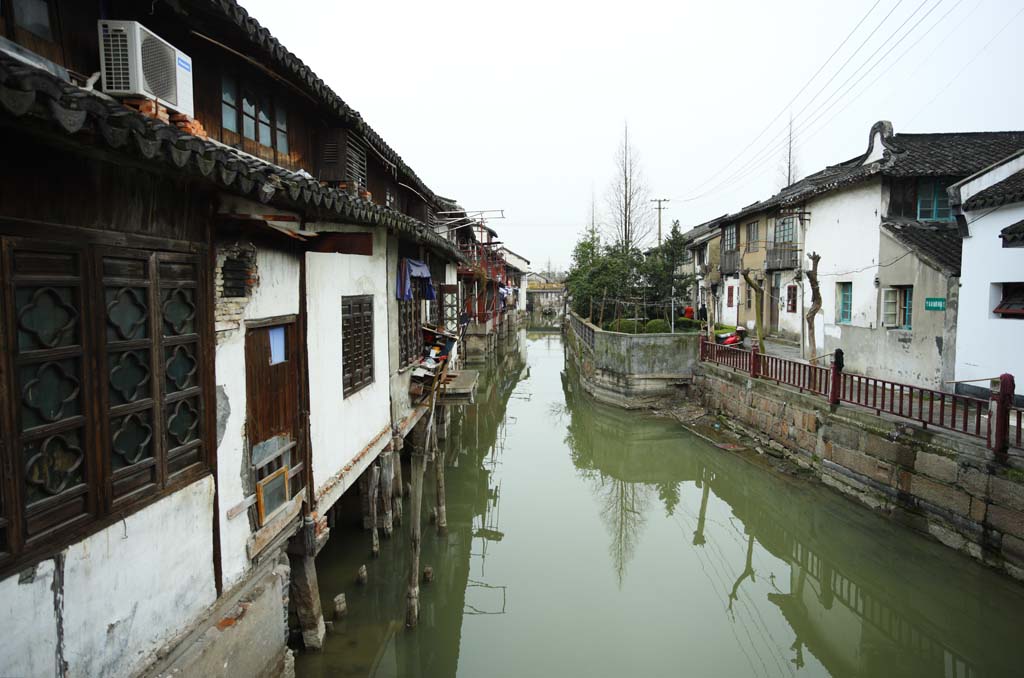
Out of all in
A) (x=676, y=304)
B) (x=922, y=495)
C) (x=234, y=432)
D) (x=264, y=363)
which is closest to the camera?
(x=234, y=432)

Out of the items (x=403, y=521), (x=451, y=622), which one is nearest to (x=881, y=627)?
(x=451, y=622)

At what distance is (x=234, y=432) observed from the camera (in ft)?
16.6

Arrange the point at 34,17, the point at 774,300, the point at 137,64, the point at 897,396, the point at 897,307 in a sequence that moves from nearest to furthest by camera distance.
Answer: the point at 34,17 → the point at 137,64 → the point at 897,396 → the point at 897,307 → the point at 774,300

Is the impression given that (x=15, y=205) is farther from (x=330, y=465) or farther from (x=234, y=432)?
(x=330, y=465)

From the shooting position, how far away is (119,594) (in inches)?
143

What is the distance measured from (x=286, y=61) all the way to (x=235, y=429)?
14.2 ft

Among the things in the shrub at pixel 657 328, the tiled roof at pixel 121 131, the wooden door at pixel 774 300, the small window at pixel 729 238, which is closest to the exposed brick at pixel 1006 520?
the tiled roof at pixel 121 131

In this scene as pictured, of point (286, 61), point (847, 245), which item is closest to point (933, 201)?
point (847, 245)

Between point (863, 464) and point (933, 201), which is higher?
point (933, 201)

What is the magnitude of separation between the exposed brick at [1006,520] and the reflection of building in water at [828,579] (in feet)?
3.13

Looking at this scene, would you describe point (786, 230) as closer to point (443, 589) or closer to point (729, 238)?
point (729, 238)

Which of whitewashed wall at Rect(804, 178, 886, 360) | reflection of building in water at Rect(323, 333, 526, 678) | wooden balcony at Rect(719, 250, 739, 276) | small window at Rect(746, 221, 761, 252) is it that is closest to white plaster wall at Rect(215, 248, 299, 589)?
reflection of building in water at Rect(323, 333, 526, 678)

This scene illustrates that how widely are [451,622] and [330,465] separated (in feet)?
11.7

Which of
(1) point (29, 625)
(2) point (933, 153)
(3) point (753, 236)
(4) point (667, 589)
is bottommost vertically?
(4) point (667, 589)
